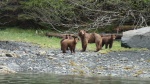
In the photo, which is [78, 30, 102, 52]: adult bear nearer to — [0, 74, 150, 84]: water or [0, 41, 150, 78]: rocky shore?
[0, 41, 150, 78]: rocky shore

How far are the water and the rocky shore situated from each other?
1007mm

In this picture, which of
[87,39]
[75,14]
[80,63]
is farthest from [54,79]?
Answer: [75,14]

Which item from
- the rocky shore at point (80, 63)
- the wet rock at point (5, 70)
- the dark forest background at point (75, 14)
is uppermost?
the dark forest background at point (75, 14)

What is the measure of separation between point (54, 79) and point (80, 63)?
4185mm

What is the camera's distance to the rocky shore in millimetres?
13938

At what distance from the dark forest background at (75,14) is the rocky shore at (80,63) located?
801 cm

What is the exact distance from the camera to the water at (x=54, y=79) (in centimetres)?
1107

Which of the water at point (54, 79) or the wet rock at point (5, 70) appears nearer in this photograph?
the water at point (54, 79)

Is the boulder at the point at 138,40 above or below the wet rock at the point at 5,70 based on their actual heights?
above

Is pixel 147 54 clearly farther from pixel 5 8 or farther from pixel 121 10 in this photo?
pixel 5 8

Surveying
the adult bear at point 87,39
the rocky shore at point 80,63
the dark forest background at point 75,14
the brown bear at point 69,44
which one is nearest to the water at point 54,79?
the rocky shore at point 80,63

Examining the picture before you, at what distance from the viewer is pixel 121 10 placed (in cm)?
2734

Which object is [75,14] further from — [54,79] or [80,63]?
[54,79]

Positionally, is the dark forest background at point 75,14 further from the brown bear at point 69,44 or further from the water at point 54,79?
the water at point 54,79
